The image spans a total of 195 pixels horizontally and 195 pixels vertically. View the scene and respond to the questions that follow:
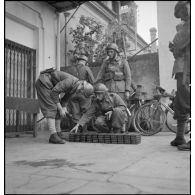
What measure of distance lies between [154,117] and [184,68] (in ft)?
9.50

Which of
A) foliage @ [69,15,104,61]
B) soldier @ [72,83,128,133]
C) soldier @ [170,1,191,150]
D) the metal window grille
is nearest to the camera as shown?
soldier @ [170,1,191,150]

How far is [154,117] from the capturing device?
5871mm

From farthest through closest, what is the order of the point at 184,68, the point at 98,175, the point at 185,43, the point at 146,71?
the point at 146,71 < the point at 184,68 < the point at 185,43 < the point at 98,175

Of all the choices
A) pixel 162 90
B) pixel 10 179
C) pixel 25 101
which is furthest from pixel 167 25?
pixel 10 179

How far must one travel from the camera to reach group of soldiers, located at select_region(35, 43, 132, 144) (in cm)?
429

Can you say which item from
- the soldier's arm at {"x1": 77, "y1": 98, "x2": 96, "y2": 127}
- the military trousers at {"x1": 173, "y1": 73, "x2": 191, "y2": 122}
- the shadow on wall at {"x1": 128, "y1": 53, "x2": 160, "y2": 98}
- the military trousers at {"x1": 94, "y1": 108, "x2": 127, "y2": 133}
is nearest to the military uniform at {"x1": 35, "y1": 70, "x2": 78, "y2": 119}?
the soldier's arm at {"x1": 77, "y1": 98, "x2": 96, "y2": 127}

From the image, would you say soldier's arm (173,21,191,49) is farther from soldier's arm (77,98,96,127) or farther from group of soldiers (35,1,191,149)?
soldier's arm (77,98,96,127)

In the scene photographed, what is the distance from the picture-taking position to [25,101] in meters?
5.37

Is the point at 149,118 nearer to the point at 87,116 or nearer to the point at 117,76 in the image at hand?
the point at 117,76

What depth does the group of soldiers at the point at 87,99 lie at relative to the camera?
4285 mm

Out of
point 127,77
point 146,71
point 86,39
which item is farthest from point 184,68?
point 86,39

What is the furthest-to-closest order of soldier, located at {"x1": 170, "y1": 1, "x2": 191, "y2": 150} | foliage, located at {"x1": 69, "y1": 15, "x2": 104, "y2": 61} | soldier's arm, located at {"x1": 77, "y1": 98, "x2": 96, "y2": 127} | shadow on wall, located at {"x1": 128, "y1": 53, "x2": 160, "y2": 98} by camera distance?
foliage, located at {"x1": 69, "y1": 15, "x2": 104, "y2": 61} → shadow on wall, located at {"x1": 128, "y1": 53, "x2": 160, "y2": 98} → soldier's arm, located at {"x1": 77, "y1": 98, "x2": 96, "y2": 127} → soldier, located at {"x1": 170, "y1": 1, "x2": 191, "y2": 150}

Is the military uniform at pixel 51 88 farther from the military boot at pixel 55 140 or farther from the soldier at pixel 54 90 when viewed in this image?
the military boot at pixel 55 140

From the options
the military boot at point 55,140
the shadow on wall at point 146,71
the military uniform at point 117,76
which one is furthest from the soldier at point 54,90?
the shadow on wall at point 146,71
